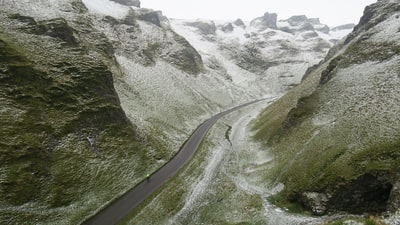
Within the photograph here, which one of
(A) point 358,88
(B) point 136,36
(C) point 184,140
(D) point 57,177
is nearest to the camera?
(D) point 57,177

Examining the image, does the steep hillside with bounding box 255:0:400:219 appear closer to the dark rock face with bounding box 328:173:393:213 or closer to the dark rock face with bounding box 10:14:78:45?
the dark rock face with bounding box 328:173:393:213

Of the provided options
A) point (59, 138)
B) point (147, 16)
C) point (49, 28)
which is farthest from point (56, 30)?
point (147, 16)

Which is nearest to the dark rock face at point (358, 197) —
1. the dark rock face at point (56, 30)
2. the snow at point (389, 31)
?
the snow at point (389, 31)

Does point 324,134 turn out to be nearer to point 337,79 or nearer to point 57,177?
point 337,79

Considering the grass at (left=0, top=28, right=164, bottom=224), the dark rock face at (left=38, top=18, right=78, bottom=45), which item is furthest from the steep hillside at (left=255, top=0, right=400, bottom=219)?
the dark rock face at (left=38, top=18, right=78, bottom=45)

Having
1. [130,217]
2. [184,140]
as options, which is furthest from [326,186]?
[184,140]

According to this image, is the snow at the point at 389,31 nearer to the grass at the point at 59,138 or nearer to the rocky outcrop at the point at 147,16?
the grass at the point at 59,138
